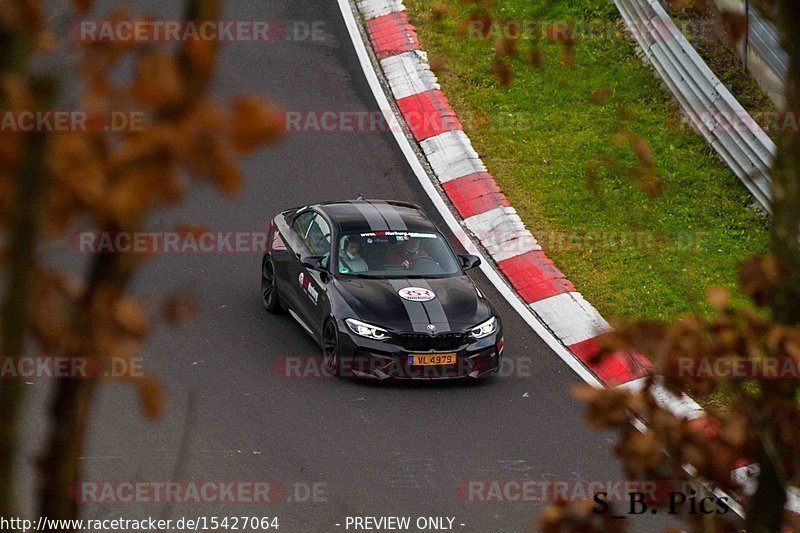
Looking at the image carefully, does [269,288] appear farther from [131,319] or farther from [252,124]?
[252,124]

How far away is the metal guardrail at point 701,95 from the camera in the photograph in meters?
14.3

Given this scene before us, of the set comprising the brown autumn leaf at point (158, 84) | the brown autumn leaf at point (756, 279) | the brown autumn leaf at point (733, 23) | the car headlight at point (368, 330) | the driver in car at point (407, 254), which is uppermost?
the brown autumn leaf at point (158, 84)

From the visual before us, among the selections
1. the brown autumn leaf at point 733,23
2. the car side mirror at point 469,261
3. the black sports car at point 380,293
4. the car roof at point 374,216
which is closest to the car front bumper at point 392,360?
the black sports car at point 380,293

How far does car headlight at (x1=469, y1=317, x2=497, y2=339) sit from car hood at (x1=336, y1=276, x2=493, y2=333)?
2.1 inches

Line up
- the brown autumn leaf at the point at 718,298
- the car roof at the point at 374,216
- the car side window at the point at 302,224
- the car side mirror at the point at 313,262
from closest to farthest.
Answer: the brown autumn leaf at the point at 718,298 → the car side mirror at the point at 313,262 → the car roof at the point at 374,216 → the car side window at the point at 302,224

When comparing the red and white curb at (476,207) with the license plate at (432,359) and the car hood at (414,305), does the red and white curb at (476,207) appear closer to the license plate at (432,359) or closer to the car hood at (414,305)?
the car hood at (414,305)

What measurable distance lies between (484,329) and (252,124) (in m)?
9.10

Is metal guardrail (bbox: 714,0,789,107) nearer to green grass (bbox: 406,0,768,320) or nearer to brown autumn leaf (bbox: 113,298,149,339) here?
green grass (bbox: 406,0,768,320)

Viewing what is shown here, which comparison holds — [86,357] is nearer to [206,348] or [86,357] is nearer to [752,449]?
[752,449]

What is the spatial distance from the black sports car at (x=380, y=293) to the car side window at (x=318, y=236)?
0.5 inches

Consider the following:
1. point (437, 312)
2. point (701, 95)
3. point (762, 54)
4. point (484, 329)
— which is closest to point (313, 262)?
point (437, 312)

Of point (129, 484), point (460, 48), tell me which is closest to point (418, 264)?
point (129, 484)

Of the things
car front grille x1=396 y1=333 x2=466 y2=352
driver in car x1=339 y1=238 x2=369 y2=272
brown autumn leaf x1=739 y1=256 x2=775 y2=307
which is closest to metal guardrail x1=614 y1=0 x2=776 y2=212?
car front grille x1=396 y1=333 x2=466 y2=352

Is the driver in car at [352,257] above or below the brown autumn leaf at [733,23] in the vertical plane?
below
